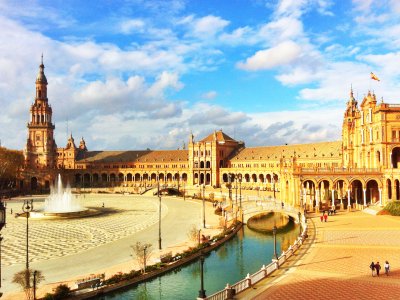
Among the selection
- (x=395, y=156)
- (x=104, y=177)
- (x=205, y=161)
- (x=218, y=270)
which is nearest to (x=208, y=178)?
(x=205, y=161)

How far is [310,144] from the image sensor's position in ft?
Result: 404

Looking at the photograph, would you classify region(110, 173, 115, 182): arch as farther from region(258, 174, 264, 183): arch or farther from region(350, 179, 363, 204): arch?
region(350, 179, 363, 204): arch

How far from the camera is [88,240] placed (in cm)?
5197

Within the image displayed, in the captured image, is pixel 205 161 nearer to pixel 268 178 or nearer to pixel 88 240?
pixel 268 178

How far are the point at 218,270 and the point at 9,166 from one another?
10407cm

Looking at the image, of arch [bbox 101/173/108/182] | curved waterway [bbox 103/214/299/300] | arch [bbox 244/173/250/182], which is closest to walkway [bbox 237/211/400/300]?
curved waterway [bbox 103/214/299/300]

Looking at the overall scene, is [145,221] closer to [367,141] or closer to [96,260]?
[96,260]

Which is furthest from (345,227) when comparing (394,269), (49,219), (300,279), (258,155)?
(258,155)

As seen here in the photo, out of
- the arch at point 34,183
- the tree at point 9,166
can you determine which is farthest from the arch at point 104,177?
the tree at point 9,166

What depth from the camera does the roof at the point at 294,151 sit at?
111 m

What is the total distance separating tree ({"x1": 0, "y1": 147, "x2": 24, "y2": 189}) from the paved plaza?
4236 centimetres

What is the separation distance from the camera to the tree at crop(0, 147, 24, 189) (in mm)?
121375

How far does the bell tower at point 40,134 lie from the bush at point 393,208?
388 feet

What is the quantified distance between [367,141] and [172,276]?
54.6m
